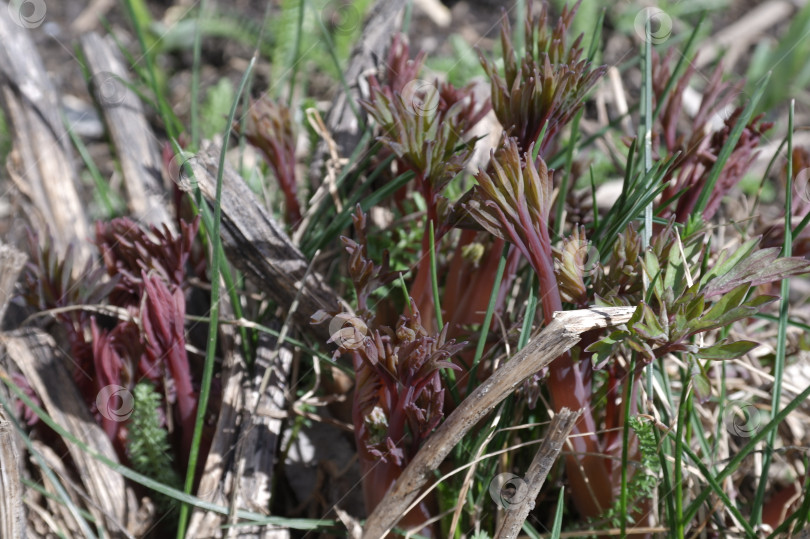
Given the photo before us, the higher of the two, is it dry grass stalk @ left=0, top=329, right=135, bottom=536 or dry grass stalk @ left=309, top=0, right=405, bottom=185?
dry grass stalk @ left=309, top=0, right=405, bottom=185

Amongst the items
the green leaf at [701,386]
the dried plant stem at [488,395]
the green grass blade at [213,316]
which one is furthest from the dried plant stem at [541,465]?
the green grass blade at [213,316]

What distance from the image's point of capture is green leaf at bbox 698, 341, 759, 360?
51.0 inches

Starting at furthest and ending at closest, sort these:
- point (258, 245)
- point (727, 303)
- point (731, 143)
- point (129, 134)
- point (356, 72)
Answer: point (129, 134) < point (356, 72) < point (258, 245) < point (731, 143) < point (727, 303)

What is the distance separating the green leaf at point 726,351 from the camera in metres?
1.29

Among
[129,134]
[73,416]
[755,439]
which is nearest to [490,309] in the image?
[755,439]

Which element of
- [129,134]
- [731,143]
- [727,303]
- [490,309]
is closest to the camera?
[727,303]

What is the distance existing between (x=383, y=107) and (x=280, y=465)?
1020 millimetres

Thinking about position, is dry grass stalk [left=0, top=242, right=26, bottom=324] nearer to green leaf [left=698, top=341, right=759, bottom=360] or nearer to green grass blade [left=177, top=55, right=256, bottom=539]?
green grass blade [left=177, top=55, right=256, bottom=539]

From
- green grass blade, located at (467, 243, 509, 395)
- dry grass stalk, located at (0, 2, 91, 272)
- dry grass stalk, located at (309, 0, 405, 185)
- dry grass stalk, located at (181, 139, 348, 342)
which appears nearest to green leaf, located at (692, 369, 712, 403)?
green grass blade, located at (467, 243, 509, 395)

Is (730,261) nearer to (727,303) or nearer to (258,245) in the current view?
(727,303)

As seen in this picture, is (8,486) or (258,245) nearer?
(8,486)

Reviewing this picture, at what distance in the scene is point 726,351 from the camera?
51.6 inches

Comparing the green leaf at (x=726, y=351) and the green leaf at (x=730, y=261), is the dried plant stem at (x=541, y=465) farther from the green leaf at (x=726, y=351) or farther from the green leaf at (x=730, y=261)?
the green leaf at (x=730, y=261)

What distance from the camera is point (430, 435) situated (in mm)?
1541
